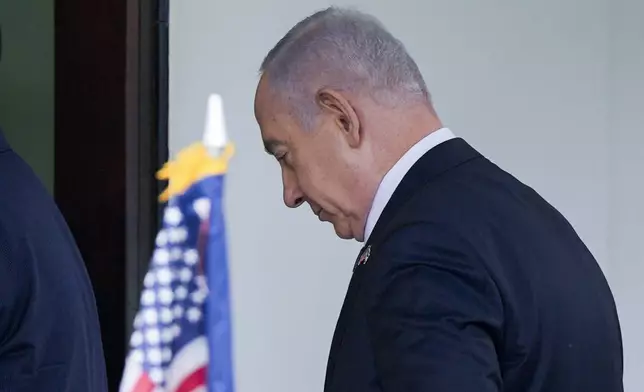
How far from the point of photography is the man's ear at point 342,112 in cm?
120

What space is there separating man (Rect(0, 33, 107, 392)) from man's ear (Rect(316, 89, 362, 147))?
2.06 ft

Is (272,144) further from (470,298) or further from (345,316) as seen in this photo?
(470,298)

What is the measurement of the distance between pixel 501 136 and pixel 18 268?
5.69ft

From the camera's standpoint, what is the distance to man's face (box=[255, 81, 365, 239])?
4.01ft

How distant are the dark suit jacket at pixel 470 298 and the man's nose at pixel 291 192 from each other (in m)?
0.16

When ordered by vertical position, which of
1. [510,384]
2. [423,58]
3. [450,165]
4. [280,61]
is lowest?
[510,384]

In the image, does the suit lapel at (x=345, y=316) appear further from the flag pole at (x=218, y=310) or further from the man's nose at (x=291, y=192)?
the flag pole at (x=218, y=310)

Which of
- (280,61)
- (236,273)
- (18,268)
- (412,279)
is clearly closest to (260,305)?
(236,273)

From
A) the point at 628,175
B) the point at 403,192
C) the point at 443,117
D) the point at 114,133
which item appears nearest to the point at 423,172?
the point at 403,192

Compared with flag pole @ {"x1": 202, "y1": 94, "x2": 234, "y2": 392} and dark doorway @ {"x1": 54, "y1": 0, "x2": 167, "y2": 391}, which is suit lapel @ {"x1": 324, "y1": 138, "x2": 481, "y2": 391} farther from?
dark doorway @ {"x1": 54, "y1": 0, "x2": 167, "y2": 391}

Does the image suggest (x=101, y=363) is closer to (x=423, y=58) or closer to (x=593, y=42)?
(x=423, y=58)

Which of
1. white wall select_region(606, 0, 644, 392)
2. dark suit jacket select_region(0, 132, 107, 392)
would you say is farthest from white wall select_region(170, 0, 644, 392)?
dark suit jacket select_region(0, 132, 107, 392)

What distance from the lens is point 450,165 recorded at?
1.18 metres

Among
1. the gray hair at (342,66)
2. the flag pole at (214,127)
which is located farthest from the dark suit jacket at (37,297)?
the flag pole at (214,127)
